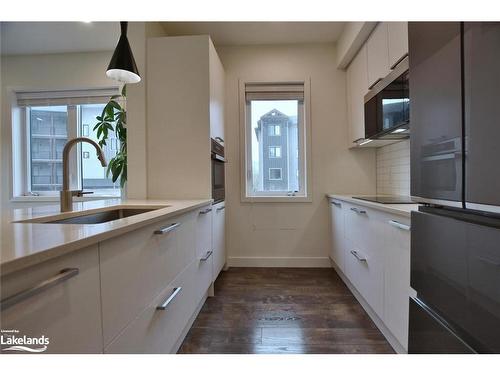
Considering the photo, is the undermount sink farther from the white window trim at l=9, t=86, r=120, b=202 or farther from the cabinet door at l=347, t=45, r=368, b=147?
the cabinet door at l=347, t=45, r=368, b=147

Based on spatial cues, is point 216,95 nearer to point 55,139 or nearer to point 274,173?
point 274,173

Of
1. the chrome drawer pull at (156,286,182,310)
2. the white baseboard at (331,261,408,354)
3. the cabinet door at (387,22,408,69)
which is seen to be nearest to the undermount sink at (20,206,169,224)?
the chrome drawer pull at (156,286,182,310)

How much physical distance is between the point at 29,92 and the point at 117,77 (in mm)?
2755

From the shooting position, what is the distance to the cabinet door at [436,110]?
78 centimetres

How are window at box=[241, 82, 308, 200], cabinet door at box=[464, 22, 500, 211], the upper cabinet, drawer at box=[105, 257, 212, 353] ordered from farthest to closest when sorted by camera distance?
1. window at box=[241, 82, 308, 200]
2. the upper cabinet
3. drawer at box=[105, 257, 212, 353]
4. cabinet door at box=[464, 22, 500, 211]

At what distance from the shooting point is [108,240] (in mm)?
791

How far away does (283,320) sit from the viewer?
1.85 m

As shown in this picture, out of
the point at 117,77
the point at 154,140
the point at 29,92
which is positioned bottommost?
the point at 154,140

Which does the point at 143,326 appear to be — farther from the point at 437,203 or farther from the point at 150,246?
the point at 437,203

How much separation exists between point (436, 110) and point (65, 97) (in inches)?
159

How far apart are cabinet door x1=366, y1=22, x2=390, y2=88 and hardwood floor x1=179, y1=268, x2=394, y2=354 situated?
1.82 metres

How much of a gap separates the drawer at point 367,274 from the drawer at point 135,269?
1205mm

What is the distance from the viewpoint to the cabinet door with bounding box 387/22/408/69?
1.68m
